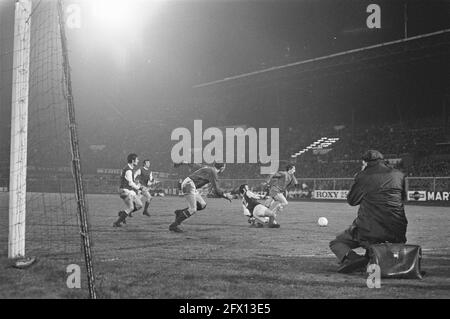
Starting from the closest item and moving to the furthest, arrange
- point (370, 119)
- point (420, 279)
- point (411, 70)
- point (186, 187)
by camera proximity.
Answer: point (420, 279), point (186, 187), point (411, 70), point (370, 119)

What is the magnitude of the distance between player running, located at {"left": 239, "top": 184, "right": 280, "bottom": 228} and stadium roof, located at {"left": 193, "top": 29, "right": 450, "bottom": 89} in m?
21.1

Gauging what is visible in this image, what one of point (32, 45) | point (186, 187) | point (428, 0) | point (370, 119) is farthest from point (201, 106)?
point (32, 45)

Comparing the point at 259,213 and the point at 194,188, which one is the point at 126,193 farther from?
the point at 259,213

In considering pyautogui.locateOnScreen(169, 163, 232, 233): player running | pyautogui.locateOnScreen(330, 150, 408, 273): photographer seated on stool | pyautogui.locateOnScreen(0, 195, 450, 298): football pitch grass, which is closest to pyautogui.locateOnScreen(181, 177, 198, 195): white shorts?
pyautogui.locateOnScreen(169, 163, 232, 233): player running

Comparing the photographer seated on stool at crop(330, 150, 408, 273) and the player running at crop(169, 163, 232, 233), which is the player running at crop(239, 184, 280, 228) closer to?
the player running at crop(169, 163, 232, 233)

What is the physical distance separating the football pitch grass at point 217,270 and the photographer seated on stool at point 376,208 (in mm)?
355

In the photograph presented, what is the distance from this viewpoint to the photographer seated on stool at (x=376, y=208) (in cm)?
660

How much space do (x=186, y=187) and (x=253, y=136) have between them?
3040 cm

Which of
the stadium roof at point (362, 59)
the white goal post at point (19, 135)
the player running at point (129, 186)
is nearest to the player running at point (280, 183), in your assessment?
the player running at point (129, 186)

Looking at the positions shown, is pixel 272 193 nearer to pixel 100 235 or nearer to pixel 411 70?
pixel 100 235

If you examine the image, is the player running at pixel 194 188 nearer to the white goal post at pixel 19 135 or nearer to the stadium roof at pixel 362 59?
the white goal post at pixel 19 135

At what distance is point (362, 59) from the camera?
33.8 metres

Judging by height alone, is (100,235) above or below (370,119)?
below

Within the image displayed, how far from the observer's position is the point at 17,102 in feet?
24.9
